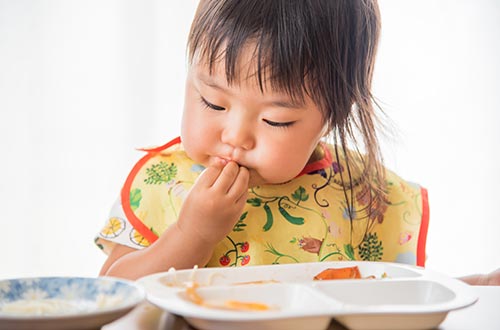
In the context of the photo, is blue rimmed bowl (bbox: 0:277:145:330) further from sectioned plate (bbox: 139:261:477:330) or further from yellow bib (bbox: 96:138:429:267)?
yellow bib (bbox: 96:138:429:267)

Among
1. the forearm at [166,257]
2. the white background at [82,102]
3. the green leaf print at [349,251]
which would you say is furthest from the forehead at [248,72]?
the white background at [82,102]

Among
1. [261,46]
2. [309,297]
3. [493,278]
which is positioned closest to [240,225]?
[261,46]

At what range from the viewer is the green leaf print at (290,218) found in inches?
61.5

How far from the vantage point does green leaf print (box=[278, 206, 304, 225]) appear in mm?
1562

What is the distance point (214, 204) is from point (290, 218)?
0.31 m

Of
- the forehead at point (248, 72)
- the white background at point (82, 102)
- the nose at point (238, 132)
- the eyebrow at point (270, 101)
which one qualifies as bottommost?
the white background at point (82, 102)

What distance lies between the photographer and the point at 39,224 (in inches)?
109

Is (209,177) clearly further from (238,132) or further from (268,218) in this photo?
(268,218)

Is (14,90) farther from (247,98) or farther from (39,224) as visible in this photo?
(247,98)

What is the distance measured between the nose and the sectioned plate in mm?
343

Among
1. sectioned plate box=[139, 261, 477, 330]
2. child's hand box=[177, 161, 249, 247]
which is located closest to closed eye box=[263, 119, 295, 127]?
child's hand box=[177, 161, 249, 247]

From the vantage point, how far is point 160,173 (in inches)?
64.1

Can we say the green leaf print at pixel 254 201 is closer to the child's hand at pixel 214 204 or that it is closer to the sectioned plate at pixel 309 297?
the child's hand at pixel 214 204

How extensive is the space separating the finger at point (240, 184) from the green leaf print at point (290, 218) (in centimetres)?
23
